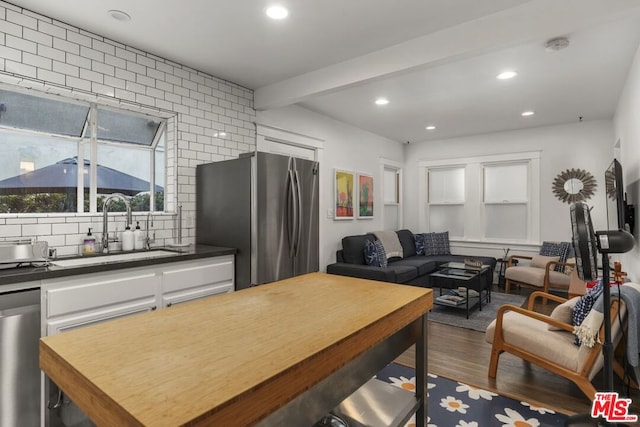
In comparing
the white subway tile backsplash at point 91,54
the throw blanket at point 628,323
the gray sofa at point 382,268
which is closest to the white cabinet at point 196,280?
the white subway tile backsplash at point 91,54

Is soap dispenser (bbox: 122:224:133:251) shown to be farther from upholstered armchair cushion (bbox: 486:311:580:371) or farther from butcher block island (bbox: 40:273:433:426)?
upholstered armchair cushion (bbox: 486:311:580:371)

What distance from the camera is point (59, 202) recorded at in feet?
9.06

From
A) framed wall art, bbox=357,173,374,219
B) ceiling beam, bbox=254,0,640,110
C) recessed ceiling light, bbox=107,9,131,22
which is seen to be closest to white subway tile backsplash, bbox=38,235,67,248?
recessed ceiling light, bbox=107,9,131,22

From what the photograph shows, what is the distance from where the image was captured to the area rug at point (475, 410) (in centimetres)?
220

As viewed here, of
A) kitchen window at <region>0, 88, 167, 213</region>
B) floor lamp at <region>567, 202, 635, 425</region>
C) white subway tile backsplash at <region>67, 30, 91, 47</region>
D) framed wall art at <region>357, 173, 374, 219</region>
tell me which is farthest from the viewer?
framed wall art at <region>357, 173, 374, 219</region>

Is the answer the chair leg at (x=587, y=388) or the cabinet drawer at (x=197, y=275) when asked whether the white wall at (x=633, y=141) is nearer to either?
the chair leg at (x=587, y=388)

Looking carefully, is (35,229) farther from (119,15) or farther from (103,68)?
(119,15)

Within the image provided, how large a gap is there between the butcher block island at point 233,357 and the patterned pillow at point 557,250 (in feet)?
16.7

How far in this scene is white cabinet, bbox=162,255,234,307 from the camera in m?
2.62

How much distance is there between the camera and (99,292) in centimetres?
223

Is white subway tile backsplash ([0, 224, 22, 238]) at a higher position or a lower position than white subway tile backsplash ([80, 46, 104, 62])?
lower

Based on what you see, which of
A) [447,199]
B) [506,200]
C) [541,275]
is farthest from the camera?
[447,199]

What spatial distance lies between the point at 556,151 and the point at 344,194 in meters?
3.62

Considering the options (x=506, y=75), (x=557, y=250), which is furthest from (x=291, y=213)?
(x=557, y=250)
